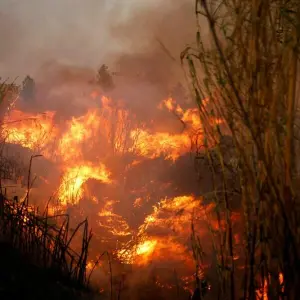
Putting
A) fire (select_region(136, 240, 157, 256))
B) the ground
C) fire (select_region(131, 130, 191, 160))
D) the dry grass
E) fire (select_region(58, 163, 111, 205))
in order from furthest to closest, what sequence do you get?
1. fire (select_region(131, 130, 191, 160))
2. fire (select_region(58, 163, 111, 205))
3. fire (select_region(136, 240, 157, 256))
4. the ground
5. the dry grass

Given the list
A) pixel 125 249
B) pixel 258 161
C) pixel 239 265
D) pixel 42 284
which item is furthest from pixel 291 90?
pixel 125 249

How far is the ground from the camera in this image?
2.73 meters

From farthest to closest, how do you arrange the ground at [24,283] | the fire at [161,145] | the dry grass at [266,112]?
the fire at [161,145], the ground at [24,283], the dry grass at [266,112]

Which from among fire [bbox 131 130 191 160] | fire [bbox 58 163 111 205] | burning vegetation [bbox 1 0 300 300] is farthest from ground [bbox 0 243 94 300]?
fire [bbox 131 130 191 160]

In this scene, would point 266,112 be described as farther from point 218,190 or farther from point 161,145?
point 161,145

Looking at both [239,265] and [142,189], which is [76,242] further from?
[142,189]

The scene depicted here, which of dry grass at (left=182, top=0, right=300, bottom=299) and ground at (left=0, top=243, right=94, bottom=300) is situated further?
ground at (left=0, top=243, right=94, bottom=300)

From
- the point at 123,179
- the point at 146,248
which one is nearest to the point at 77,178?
the point at 123,179

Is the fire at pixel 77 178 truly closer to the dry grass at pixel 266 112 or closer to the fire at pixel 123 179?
the fire at pixel 123 179

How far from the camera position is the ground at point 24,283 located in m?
2.73

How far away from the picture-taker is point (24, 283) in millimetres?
2918

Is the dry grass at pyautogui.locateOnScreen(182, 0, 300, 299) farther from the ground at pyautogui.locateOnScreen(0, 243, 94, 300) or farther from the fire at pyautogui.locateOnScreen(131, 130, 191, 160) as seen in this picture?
the fire at pyautogui.locateOnScreen(131, 130, 191, 160)

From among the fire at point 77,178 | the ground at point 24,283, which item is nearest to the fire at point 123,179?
the fire at point 77,178

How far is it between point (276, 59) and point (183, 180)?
404 inches
